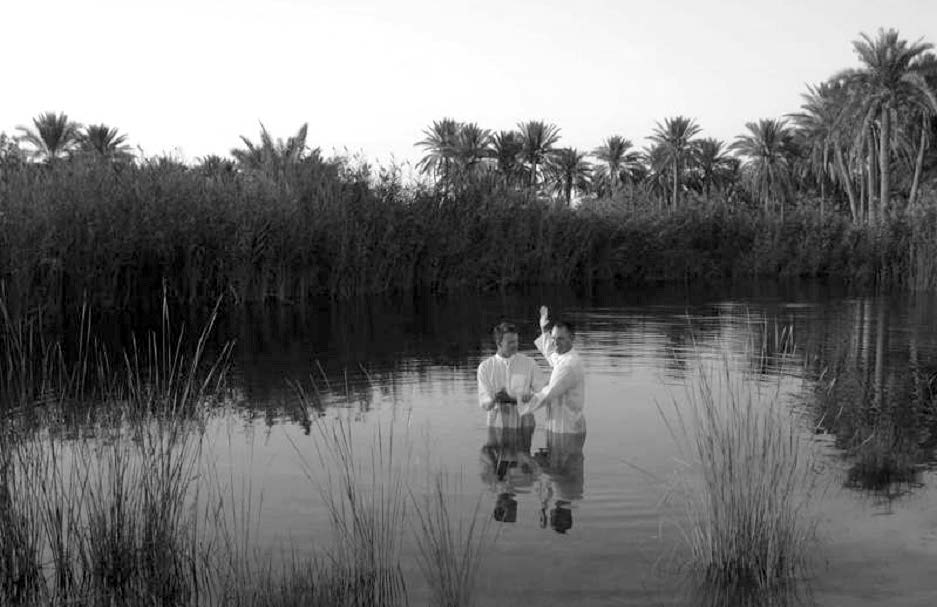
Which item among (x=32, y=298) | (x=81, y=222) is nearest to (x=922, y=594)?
(x=32, y=298)

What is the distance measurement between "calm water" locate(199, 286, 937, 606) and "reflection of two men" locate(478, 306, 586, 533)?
0.23ft

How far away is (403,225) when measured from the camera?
3903cm

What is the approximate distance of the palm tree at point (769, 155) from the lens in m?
85.4

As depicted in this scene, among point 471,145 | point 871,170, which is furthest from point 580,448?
point 471,145

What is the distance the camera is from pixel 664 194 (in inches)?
3898

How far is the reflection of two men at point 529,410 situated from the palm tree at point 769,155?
259ft

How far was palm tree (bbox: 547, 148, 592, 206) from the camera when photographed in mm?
92812

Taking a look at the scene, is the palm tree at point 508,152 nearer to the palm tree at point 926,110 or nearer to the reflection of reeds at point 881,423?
the palm tree at point 926,110

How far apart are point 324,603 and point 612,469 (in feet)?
15.2

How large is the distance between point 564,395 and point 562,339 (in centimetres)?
73

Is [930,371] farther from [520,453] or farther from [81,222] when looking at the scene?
[81,222]

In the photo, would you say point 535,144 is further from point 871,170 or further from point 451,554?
point 451,554

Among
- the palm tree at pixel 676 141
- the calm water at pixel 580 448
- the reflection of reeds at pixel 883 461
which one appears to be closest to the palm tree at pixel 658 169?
the palm tree at pixel 676 141

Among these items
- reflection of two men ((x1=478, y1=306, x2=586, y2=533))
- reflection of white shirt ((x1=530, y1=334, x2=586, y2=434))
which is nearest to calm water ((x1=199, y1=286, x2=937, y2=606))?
reflection of two men ((x1=478, y1=306, x2=586, y2=533))
